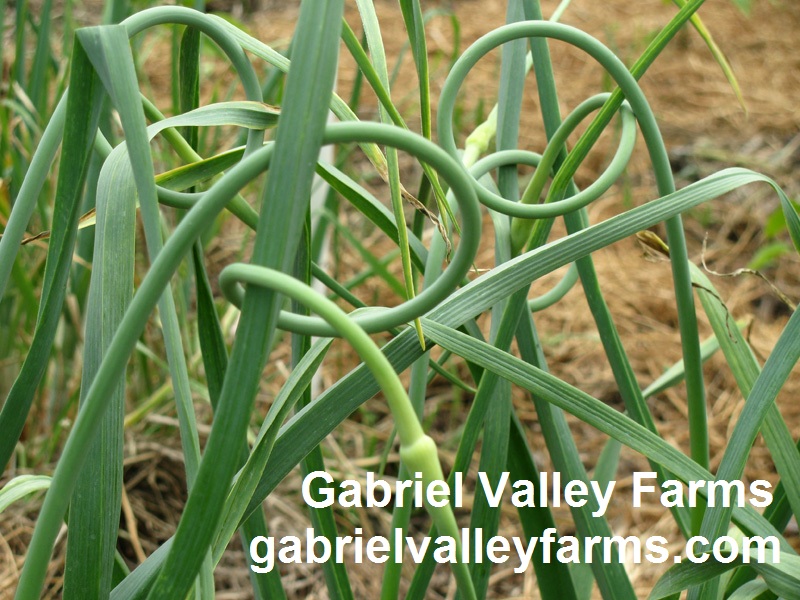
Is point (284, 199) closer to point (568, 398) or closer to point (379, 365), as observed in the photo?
point (379, 365)

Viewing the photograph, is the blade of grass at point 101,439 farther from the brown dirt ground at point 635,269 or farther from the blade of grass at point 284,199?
the brown dirt ground at point 635,269

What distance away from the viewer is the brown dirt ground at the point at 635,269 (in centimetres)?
99

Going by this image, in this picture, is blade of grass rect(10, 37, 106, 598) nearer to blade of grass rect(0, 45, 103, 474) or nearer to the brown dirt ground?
blade of grass rect(0, 45, 103, 474)

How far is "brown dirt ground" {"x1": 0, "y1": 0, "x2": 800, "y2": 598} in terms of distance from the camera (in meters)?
0.99

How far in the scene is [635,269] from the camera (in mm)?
1564

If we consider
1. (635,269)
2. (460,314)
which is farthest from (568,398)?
(635,269)

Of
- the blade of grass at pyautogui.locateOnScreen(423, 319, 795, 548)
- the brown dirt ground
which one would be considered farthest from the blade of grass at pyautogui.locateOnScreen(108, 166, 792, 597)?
the brown dirt ground

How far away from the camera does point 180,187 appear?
404mm

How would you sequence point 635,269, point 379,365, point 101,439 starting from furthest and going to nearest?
1. point 635,269
2. point 101,439
3. point 379,365

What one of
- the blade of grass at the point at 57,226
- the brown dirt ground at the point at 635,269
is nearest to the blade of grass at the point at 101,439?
the blade of grass at the point at 57,226

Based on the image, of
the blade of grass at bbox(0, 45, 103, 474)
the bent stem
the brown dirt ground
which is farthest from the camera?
the brown dirt ground

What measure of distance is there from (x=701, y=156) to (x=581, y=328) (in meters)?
0.57

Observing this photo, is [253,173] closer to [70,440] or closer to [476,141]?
[70,440]

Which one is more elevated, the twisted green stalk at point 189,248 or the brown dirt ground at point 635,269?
the brown dirt ground at point 635,269
